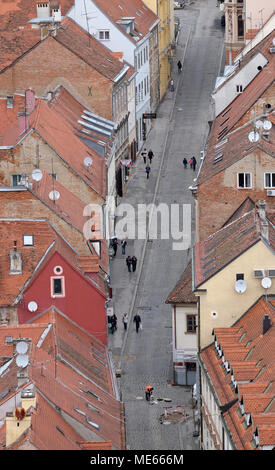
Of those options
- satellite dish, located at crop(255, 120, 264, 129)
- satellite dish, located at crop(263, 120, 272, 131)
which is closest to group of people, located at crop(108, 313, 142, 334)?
satellite dish, located at crop(255, 120, 264, 129)

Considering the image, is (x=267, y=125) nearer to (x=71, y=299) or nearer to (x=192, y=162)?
(x=71, y=299)

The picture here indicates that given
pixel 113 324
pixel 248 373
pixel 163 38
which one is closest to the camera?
pixel 248 373

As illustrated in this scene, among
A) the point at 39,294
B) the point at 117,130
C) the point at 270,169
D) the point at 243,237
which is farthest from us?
the point at 117,130

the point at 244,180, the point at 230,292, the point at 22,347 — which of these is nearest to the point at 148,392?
the point at 230,292

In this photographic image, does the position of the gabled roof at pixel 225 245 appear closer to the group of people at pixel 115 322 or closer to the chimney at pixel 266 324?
the chimney at pixel 266 324

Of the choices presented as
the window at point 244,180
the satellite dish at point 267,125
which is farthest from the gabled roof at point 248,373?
the satellite dish at point 267,125

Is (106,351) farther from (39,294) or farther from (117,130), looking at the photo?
(117,130)
